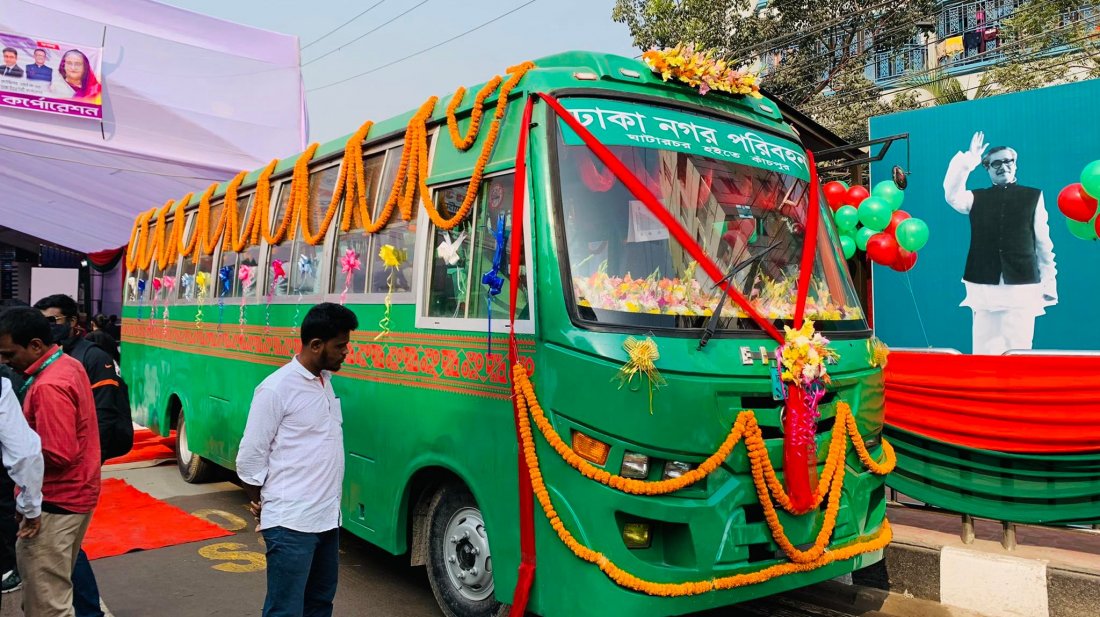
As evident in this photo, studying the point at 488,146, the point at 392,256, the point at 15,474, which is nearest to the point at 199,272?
the point at 392,256

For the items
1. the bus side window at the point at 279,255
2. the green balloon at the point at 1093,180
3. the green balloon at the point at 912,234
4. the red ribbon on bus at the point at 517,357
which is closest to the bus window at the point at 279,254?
the bus side window at the point at 279,255

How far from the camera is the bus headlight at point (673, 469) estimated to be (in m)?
3.63

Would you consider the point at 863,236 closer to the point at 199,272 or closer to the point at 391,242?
the point at 391,242

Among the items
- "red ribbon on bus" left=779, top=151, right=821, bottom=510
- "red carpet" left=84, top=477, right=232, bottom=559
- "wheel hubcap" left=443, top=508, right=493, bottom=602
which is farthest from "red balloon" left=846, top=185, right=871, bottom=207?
"red carpet" left=84, top=477, right=232, bottom=559

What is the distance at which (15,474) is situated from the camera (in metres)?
3.40

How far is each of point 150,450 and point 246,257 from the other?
15.4 ft

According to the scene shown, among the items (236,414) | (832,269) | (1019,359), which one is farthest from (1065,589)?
(236,414)

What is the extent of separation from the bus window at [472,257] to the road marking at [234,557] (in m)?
2.53

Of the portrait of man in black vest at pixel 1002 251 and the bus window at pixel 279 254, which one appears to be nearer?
the bus window at pixel 279 254

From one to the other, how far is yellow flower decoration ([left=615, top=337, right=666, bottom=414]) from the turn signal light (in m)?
0.27

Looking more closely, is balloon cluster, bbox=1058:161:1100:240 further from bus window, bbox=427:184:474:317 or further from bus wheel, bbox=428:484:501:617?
bus wheel, bbox=428:484:501:617

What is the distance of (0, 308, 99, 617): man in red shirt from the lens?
375 cm

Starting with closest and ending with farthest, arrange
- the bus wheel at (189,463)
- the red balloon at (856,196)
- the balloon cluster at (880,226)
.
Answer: the bus wheel at (189,463)
the balloon cluster at (880,226)
the red balloon at (856,196)

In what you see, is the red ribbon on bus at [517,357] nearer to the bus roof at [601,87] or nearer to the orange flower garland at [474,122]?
the bus roof at [601,87]
